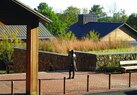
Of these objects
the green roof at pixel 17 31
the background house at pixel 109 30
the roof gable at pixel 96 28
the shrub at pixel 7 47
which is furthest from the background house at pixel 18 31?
the roof gable at pixel 96 28

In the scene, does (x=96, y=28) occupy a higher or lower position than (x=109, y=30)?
higher

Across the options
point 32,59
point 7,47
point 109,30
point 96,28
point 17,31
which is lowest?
point 32,59

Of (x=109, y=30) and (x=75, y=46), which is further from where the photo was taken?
(x=109, y=30)

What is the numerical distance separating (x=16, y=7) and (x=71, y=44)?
47.5 ft

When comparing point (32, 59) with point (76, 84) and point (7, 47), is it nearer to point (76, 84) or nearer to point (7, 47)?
point (76, 84)

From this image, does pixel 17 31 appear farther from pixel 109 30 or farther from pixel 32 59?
pixel 32 59

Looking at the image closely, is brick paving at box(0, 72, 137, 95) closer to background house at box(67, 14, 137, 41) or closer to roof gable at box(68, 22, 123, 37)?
background house at box(67, 14, 137, 41)

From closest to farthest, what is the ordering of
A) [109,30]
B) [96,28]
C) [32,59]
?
1. [32,59]
2. [109,30]
3. [96,28]

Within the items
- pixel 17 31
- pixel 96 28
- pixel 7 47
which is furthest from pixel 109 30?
pixel 7 47

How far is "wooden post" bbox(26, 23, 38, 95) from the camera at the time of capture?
16016mm

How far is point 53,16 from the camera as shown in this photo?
245 ft

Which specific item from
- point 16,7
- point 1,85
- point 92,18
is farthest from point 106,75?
point 92,18

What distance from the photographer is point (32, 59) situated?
1606cm

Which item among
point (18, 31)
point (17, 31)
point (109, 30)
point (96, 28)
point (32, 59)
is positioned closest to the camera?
point (32, 59)
